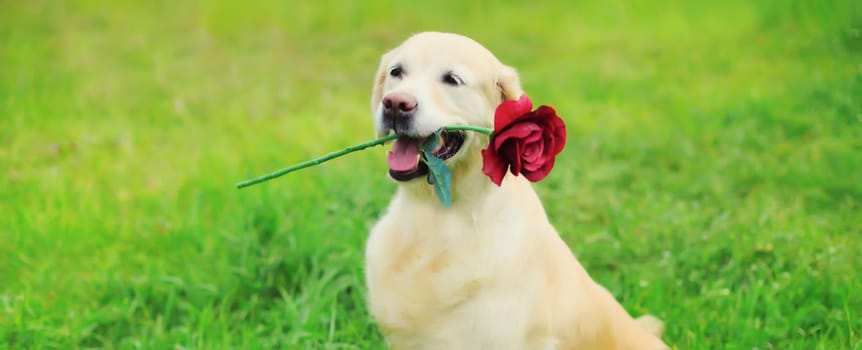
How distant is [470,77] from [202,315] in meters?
1.61

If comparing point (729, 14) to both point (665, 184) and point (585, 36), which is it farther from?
point (665, 184)

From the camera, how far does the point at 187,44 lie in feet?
26.5

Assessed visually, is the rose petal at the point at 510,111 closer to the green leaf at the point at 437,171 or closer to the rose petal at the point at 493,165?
the rose petal at the point at 493,165

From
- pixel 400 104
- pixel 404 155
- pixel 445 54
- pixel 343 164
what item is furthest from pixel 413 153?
pixel 343 164

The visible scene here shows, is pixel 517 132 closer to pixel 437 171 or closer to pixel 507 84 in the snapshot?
pixel 437 171

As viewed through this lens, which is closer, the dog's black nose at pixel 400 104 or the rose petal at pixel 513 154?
the rose petal at pixel 513 154

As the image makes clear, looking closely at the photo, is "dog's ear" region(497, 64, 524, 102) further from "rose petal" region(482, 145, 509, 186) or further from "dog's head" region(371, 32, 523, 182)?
"rose petal" region(482, 145, 509, 186)

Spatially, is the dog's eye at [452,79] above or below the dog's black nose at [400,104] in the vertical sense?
above

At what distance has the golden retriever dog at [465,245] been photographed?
2574 millimetres

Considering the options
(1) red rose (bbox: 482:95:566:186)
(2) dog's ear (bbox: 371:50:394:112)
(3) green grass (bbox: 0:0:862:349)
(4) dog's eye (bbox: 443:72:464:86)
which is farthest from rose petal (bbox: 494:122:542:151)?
(3) green grass (bbox: 0:0:862:349)

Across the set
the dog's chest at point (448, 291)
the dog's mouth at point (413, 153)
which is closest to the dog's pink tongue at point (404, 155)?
the dog's mouth at point (413, 153)

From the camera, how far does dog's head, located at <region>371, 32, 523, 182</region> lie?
251 centimetres

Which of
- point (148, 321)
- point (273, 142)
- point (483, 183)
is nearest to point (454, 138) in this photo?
point (483, 183)

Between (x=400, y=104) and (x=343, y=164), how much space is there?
274 centimetres
